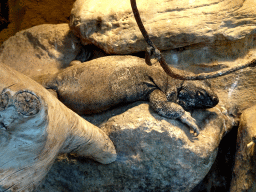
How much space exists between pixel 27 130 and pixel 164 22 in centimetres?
200

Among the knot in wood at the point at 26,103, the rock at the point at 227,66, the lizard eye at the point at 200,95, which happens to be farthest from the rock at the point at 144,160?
the knot in wood at the point at 26,103

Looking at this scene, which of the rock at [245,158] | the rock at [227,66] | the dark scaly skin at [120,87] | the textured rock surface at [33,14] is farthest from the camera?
the textured rock surface at [33,14]

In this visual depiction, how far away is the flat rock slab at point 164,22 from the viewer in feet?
8.28

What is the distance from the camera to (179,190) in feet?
7.84

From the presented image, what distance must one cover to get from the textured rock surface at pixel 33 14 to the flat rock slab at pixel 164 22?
127 cm

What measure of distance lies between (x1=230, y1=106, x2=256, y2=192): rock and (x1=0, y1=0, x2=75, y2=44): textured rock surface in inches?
139

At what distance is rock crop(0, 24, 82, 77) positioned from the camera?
3426 millimetres

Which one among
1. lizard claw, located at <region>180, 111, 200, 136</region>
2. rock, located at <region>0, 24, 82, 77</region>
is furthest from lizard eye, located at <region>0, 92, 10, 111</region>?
rock, located at <region>0, 24, 82, 77</region>

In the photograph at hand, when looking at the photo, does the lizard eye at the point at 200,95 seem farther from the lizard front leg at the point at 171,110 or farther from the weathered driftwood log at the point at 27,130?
the weathered driftwood log at the point at 27,130

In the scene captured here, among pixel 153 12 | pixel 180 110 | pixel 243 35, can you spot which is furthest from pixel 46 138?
pixel 243 35

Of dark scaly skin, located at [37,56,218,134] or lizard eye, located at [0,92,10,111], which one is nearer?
lizard eye, located at [0,92,10,111]

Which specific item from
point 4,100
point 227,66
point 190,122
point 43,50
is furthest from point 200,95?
point 43,50

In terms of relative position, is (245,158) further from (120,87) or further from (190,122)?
(120,87)

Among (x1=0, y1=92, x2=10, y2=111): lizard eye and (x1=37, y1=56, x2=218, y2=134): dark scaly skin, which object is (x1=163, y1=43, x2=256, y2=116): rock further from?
(x1=0, y1=92, x2=10, y2=111): lizard eye
